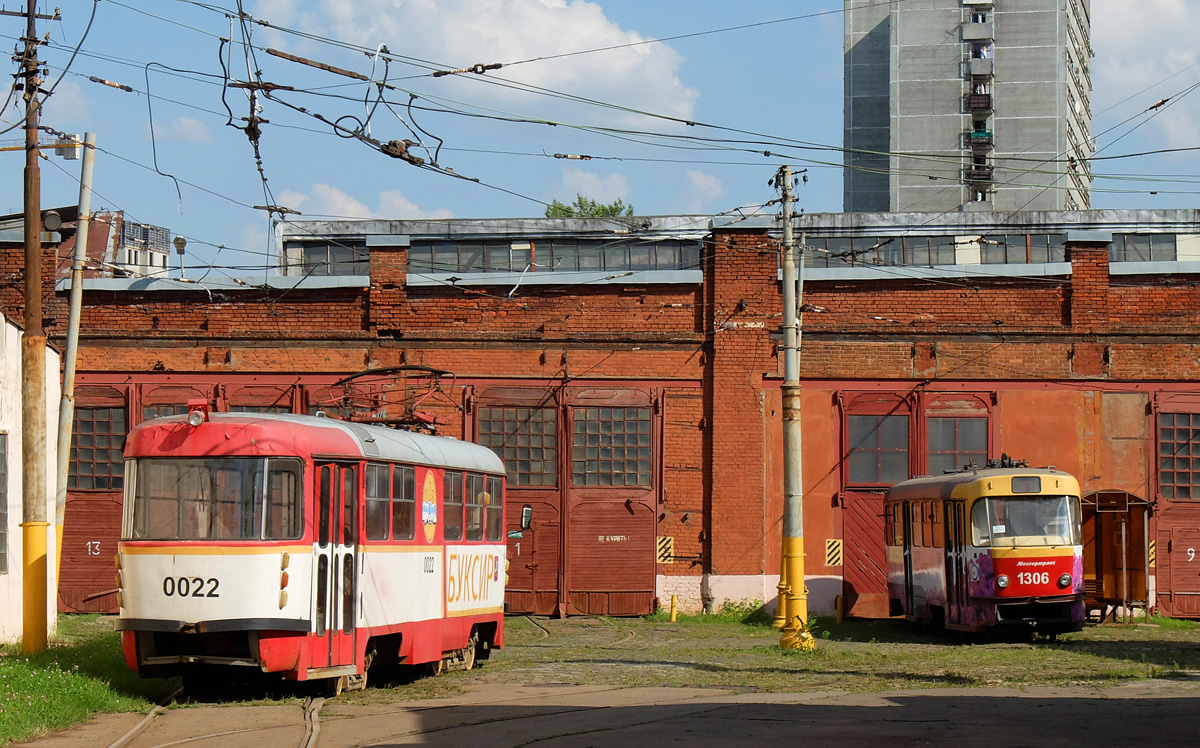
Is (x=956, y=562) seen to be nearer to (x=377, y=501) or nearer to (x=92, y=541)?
(x=377, y=501)

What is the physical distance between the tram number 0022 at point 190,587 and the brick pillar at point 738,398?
14853 millimetres

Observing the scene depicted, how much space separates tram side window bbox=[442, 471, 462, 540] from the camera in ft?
52.2

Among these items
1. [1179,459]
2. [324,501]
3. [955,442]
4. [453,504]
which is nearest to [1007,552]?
[955,442]

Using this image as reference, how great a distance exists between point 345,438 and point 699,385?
543 inches

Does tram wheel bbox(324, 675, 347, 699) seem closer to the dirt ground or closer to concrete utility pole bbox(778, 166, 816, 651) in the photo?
the dirt ground

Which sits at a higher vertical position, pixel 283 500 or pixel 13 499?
pixel 283 500

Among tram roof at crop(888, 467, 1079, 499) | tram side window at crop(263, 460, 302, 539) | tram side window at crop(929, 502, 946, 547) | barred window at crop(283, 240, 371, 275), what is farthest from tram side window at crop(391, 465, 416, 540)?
barred window at crop(283, 240, 371, 275)

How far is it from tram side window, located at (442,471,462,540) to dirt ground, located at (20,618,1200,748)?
1.70 metres

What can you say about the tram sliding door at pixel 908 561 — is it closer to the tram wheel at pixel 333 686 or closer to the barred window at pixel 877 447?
the barred window at pixel 877 447

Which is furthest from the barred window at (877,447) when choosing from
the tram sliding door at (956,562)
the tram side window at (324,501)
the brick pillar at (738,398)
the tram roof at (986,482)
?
the tram side window at (324,501)

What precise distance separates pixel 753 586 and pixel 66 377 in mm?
13030

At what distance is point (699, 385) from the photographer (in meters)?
26.4

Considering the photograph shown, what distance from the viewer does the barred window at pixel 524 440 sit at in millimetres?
26453

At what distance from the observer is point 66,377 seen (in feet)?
68.7
